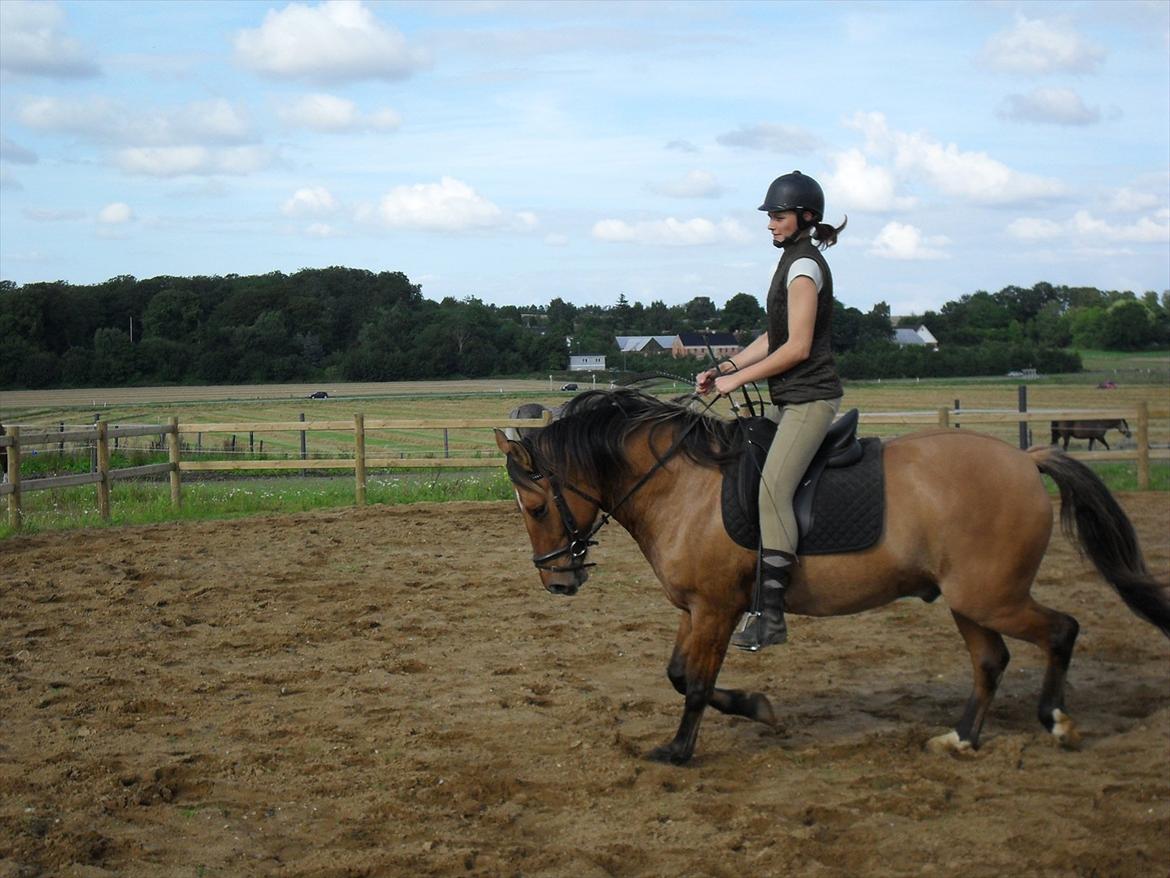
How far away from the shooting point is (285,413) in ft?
139

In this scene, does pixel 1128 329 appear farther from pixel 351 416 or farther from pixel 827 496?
pixel 827 496

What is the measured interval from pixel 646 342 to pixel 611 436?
31.8 m

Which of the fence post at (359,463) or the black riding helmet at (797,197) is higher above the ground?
the black riding helmet at (797,197)

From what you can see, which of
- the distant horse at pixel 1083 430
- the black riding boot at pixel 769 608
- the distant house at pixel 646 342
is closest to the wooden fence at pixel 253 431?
the distant horse at pixel 1083 430

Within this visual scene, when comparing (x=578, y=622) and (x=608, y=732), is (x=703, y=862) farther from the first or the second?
(x=578, y=622)

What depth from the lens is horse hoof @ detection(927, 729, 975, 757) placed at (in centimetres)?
517

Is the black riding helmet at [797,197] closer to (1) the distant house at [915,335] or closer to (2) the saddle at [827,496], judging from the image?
(2) the saddle at [827,496]

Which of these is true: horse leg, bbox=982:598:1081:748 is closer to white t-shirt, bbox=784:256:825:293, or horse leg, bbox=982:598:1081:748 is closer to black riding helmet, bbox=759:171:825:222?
white t-shirt, bbox=784:256:825:293

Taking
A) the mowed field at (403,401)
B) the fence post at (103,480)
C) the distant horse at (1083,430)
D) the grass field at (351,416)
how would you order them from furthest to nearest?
the mowed field at (403,401), the distant horse at (1083,430), the grass field at (351,416), the fence post at (103,480)

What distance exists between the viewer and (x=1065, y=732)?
205 inches

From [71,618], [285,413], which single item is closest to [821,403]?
[71,618]

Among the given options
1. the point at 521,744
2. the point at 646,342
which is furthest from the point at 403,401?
the point at 521,744

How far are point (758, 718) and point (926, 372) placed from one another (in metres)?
44.6

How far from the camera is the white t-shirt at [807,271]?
197 inches
